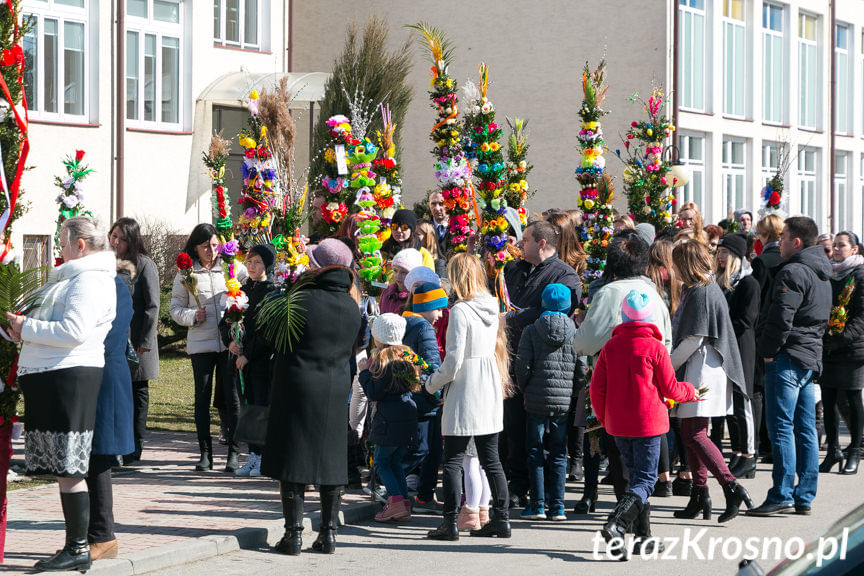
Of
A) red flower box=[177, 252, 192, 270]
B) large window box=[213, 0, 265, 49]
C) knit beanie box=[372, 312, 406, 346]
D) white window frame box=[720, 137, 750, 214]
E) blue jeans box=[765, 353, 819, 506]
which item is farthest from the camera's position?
white window frame box=[720, 137, 750, 214]

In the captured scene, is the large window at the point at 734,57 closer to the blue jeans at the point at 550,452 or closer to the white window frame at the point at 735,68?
the white window frame at the point at 735,68

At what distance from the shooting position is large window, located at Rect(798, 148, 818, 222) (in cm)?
3466

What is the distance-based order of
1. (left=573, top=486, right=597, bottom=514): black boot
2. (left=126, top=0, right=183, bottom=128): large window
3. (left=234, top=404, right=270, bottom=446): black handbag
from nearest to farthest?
(left=234, top=404, right=270, bottom=446): black handbag, (left=573, top=486, right=597, bottom=514): black boot, (left=126, top=0, right=183, bottom=128): large window

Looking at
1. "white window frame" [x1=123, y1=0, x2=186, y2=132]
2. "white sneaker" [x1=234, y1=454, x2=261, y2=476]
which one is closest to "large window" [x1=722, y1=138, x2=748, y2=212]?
"white window frame" [x1=123, y1=0, x2=186, y2=132]

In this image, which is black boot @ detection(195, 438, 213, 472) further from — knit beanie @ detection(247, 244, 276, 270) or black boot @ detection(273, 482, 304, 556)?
black boot @ detection(273, 482, 304, 556)

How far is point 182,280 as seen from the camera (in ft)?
35.3

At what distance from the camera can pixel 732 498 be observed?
8586mm

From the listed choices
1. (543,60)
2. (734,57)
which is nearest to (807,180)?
(734,57)

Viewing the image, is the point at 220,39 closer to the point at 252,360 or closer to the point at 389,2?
the point at 389,2

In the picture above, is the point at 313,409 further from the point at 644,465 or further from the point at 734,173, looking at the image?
the point at 734,173

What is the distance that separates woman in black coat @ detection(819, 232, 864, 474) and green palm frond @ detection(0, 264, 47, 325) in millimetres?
7453

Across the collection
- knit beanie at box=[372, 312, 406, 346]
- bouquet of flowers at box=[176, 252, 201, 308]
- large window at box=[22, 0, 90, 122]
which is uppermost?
large window at box=[22, 0, 90, 122]

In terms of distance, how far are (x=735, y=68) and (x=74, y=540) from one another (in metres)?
27.3

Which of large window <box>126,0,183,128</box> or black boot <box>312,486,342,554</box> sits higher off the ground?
large window <box>126,0,183,128</box>
